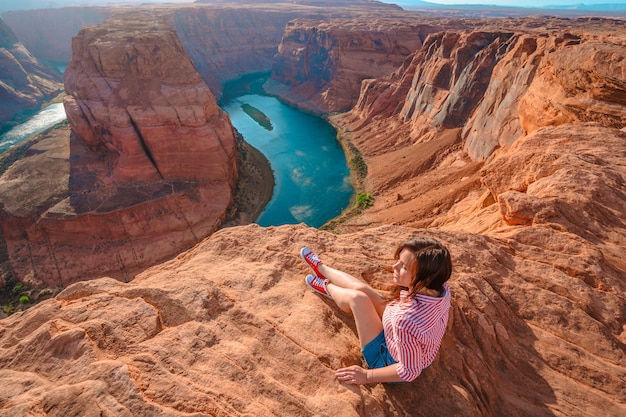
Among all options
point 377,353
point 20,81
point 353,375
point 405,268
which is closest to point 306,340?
point 353,375

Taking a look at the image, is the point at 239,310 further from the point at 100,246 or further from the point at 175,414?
the point at 100,246

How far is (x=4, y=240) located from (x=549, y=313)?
2875cm

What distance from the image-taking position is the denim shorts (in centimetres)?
401

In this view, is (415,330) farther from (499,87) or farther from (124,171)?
(499,87)

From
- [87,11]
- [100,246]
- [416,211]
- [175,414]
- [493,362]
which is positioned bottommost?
[100,246]

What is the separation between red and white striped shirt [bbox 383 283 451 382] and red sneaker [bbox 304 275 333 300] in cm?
162

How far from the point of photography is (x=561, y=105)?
13.9m

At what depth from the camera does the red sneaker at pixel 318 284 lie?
17.4ft

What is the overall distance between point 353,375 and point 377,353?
1.42 feet

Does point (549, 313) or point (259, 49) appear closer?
point (549, 313)

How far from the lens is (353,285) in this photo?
16.1 ft

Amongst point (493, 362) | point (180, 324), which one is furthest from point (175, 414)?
point (493, 362)

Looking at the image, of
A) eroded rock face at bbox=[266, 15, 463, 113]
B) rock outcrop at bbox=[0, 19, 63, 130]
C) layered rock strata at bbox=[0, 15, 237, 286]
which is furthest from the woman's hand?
rock outcrop at bbox=[0, 19, 63, 130]

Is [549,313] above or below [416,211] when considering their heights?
above
